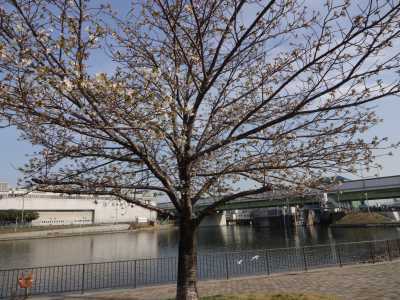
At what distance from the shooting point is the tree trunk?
8.25 metres

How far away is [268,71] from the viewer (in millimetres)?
8148

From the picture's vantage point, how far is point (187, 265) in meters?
8.36

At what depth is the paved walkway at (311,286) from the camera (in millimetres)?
10875

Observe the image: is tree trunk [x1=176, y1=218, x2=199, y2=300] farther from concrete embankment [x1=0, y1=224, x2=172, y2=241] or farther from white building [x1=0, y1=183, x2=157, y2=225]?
white building [x1=0, y1=183, x2=157, y2=225]

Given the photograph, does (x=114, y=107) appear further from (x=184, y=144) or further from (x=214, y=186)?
(x=214, y=186)

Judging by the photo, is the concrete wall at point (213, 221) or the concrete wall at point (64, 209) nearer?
the concrete wall at point (64, 209)

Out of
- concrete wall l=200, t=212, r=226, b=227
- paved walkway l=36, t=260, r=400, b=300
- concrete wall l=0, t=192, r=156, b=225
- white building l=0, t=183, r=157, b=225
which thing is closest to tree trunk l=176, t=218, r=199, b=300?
paved walkway l=36, t=260, r=400, b=300

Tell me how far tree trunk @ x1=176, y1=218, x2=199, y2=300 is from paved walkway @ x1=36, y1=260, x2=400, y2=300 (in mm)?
3505

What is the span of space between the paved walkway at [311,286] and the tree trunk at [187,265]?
11.5ft

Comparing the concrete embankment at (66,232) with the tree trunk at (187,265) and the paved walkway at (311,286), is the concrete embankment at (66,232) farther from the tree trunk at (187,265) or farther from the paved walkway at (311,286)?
the tree trunk at (187,265)

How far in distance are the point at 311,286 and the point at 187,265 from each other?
5.84 meters

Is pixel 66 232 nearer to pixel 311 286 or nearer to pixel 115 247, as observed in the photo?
pixel 115 247

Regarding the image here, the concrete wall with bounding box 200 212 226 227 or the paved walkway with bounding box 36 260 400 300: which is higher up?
the concrete wall with bounding box 200 212 226 227

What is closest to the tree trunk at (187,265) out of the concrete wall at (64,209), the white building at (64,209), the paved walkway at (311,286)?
the paved walkway at (311,286)
